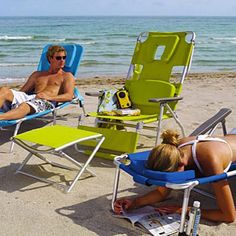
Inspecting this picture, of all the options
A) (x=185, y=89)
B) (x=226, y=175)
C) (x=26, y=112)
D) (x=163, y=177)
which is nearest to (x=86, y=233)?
(x=163, y=177)

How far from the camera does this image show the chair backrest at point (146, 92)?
191 inches

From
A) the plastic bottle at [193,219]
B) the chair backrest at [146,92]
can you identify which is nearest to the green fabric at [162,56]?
the chair backrest at [146,92]

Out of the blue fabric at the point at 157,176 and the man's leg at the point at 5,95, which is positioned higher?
the blue fabric at the point at 157,176

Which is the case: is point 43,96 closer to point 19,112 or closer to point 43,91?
point 43,91

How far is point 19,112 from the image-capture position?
15.1ft

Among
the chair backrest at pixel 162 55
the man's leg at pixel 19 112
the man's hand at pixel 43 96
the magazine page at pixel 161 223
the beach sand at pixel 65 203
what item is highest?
the chair backrest at pixel 162 55

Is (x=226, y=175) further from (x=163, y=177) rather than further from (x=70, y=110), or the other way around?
(x=70, y=110)

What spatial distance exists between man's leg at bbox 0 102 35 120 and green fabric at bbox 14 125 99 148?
797 millimetres

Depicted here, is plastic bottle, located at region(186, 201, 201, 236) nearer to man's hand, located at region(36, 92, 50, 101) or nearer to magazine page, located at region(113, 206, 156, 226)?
magazine page, located at region(113, 206, 156, 226)

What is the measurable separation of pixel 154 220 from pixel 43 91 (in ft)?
9.48

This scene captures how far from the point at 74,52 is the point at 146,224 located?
11.3ft

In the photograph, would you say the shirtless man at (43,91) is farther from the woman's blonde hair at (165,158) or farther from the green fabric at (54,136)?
the woman's blonde hair at (165,158)

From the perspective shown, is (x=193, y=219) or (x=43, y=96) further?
(x=43, y=96)

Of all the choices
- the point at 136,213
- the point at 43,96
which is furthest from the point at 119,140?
the point at 43,96
